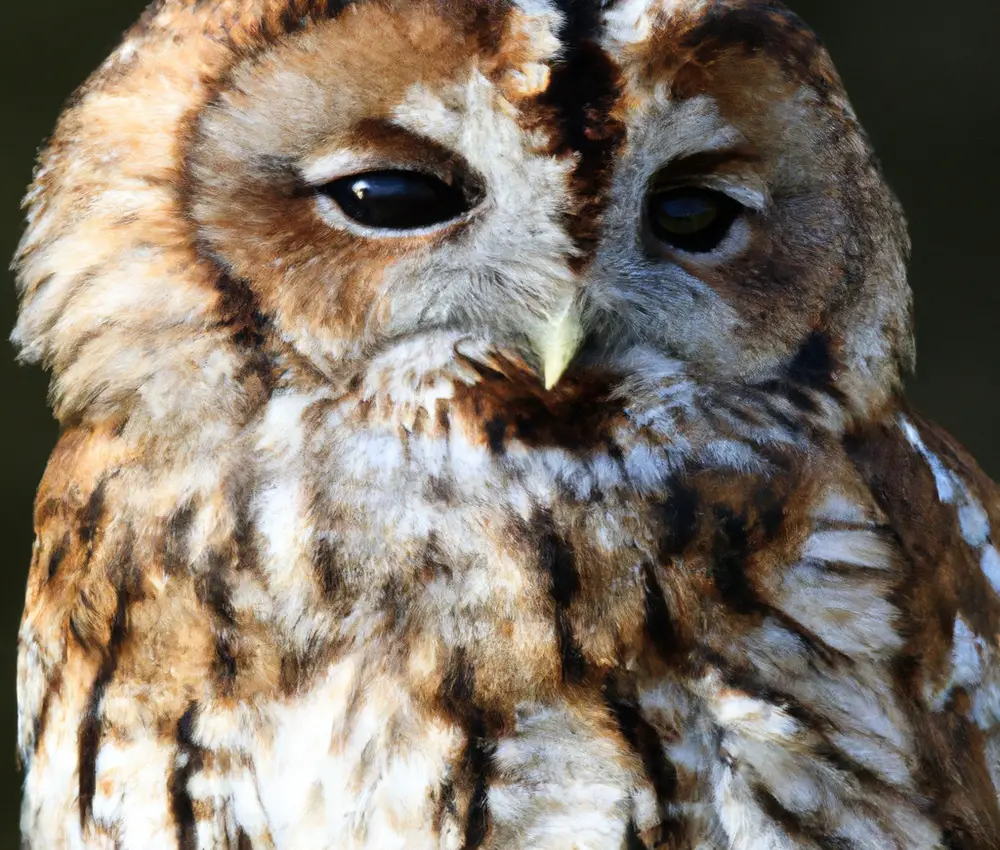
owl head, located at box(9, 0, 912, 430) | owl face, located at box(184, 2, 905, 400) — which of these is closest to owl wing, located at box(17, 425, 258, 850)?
owl head, located at box(9, 0, 912, 430)

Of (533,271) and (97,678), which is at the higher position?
(533,271)

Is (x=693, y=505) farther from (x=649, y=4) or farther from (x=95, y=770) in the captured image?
(x=95, y=770)

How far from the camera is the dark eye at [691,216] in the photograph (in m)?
1.12

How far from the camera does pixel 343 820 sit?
1146 mm

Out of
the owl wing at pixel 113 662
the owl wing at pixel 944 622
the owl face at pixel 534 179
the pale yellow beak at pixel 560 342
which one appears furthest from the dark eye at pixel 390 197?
the owl wing at pixel 944 622

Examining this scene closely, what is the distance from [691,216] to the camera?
1.13m

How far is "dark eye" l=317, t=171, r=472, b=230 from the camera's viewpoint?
106 cm

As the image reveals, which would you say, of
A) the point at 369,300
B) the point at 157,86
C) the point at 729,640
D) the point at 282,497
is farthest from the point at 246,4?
the point at 729,640

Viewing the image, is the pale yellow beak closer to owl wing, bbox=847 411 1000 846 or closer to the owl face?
the owl face

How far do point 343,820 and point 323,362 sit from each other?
0.39m

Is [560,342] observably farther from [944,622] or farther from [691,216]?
[944,622]

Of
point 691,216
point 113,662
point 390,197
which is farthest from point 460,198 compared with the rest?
point 113,662

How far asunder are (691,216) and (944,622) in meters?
0.45

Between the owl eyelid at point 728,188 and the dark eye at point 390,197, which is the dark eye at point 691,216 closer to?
the owl eyelid at point 728,188
